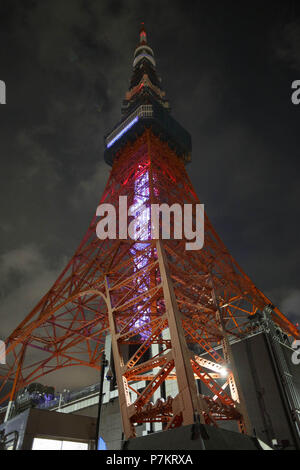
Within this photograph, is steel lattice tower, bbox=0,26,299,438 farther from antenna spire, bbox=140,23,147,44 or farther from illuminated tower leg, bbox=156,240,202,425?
antenna spire, bbox=140,23,147,44

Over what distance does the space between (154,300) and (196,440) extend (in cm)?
663

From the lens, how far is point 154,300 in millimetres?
14078

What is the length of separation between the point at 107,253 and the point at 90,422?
1016 cm

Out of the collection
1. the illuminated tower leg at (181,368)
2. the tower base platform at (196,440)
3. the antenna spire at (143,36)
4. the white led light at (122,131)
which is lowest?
the tower base platform at (196,440)

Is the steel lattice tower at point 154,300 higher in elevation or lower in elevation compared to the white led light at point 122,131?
lower

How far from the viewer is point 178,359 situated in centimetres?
1038

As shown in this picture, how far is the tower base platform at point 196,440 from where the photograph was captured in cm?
790

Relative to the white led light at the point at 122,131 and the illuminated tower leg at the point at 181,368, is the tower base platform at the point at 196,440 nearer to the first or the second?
the illuminated tower leg at the point at 181,368

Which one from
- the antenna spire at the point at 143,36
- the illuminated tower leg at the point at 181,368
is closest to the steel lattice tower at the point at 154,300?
the illuminated tower leg at the point at 181,368

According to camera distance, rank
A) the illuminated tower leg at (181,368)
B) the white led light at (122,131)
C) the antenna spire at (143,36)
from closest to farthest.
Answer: the illuminated tower leg at (181,368) → the white led light at (122,131) → the antenna spire at (143,36)

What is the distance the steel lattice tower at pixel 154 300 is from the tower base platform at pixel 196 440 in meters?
0.76

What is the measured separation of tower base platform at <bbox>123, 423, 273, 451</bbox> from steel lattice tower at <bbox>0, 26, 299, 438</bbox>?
2.48ft

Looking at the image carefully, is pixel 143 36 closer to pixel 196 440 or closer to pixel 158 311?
pixel 158 311
